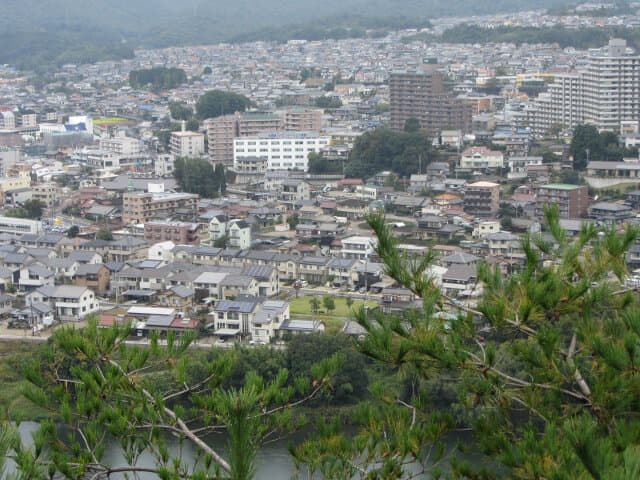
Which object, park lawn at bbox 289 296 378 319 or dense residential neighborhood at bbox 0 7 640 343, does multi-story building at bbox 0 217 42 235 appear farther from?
park lawn at bbox 289 296 378 319

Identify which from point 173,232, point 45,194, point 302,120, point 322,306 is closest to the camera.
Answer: point 322,306

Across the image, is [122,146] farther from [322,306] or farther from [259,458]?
[259,458]

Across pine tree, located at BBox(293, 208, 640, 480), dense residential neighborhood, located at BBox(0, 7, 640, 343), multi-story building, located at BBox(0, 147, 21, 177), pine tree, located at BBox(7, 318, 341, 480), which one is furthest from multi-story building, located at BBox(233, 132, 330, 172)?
pine tree, located at BBox(293, 208, 640, 480)

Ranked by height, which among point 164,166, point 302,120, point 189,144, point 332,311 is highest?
point 302,120

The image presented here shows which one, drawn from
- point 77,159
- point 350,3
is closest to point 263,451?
point 77,159

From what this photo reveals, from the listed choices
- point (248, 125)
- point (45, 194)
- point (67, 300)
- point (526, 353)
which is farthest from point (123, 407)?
point (248, 125)

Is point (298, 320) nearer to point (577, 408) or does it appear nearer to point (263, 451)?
point (263, 451)

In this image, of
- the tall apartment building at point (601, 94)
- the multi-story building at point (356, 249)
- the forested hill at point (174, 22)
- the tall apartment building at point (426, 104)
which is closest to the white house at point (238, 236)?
the multi-story building at point (356, 249)

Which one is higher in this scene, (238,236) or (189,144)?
(189,144)
